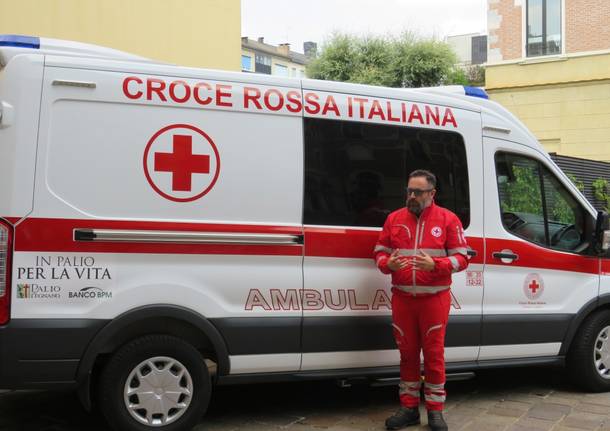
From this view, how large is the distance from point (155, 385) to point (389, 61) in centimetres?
2301

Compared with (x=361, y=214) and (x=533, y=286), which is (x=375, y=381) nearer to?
(x=361, y=214)

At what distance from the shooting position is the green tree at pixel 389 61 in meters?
25.2

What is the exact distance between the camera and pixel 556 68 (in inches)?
768

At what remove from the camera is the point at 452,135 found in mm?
5004

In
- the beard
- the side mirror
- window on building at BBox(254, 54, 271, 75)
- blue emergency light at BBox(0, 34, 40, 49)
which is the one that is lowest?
the side mirror

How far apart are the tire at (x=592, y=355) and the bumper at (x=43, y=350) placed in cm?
370

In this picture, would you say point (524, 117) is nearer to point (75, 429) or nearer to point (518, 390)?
point (518, 390)

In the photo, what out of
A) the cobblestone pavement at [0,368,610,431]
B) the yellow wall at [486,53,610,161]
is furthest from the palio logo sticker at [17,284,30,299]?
the yellow wall at [486,53,610,161]

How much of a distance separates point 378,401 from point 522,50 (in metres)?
17.0

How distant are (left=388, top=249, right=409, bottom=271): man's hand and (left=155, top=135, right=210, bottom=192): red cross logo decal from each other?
4.21 feet

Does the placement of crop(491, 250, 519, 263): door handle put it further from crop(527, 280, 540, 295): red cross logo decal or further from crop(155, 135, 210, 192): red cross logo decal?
crop(155, 135, 210, 192): red cross logo decal

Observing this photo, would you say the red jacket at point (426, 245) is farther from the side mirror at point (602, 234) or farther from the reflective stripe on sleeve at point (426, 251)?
the side mirror at point (602, 234)

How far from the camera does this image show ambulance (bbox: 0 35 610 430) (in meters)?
3.88

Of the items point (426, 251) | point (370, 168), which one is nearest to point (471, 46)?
point (370, 168)
